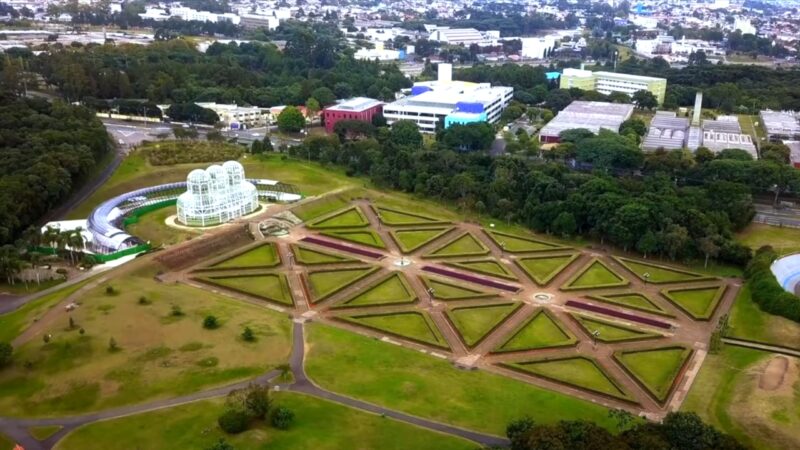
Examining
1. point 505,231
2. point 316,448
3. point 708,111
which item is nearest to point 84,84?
point 505,231

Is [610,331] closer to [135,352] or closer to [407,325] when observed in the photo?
[407,325]

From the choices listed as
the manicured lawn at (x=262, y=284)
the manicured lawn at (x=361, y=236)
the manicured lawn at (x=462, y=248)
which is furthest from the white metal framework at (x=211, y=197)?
the manicured lawn at (x=462, y=248)

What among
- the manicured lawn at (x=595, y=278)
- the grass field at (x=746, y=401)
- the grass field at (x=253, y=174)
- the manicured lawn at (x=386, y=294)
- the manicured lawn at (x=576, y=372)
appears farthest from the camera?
the grass field at (x=253, y=174)

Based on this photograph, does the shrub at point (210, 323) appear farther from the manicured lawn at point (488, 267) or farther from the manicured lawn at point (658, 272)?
the manicured lawn at point (658, 272)

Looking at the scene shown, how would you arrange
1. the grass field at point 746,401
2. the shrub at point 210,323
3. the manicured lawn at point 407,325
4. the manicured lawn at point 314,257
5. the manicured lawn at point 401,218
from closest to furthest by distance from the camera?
the grass field at point 746,401 → the shrub at point 210,323 → the manicured lawn at point 407,325 → the manicured lawn at point 314,257 → the manicured lawn at point 401,218

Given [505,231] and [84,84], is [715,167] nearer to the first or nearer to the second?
[505,231]

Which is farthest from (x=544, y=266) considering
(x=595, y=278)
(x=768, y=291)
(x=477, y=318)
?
(x=768, y=291)

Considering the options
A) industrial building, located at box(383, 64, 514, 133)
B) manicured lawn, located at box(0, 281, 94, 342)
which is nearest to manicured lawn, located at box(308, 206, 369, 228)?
manicured lawn, located at box(0, 281, 94, 342)
